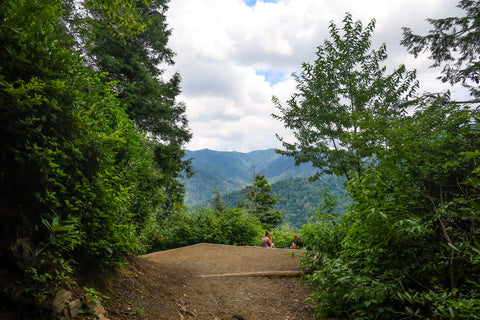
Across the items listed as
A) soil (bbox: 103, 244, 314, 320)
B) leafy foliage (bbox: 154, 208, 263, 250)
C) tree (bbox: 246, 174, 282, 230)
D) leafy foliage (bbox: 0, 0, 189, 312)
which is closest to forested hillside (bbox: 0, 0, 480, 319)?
leafy foliage (bbox: 0, 0, 189, 312)

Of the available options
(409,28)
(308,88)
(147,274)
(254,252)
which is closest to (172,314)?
(147,274)

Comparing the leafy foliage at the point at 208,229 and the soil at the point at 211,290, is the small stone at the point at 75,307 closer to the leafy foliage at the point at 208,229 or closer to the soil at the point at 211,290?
the soil at the point at 211,290

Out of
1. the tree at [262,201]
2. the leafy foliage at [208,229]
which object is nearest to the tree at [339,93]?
the leafy foliage at [208,229]

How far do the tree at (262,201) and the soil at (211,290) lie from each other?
21547 mm

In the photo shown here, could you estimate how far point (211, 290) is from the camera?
16.3ft

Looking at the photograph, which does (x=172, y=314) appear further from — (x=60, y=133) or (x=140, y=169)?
(x=60, y=133)

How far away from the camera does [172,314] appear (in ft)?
11.5

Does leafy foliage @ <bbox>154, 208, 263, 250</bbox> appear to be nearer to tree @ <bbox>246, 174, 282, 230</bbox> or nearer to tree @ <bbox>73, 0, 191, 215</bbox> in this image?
tree @ <bbox>73, 0, 191, 215</bbox>

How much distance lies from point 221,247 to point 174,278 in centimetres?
405

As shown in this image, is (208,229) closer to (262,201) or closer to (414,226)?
(414,226)

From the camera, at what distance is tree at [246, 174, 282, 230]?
28.7 metres

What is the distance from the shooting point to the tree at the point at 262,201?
28703 millimetres

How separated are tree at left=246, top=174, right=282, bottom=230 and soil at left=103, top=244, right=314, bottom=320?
848 inches

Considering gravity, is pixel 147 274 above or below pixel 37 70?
below
